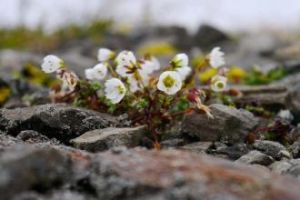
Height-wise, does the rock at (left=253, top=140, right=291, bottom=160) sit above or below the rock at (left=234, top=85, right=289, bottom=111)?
below

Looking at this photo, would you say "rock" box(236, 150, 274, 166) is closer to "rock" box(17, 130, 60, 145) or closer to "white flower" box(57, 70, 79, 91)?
"rock" box(17, 130, 60, 145)

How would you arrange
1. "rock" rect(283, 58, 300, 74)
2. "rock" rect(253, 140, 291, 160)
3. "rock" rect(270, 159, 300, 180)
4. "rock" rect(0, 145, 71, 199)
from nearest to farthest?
"rock" rect(0, 145, 71, 199) → "rock" rect(270, 159, 300, 180) → "rock" rect(253, 140, 291, 160) → "rock" rect(283, 58, 300, 74)

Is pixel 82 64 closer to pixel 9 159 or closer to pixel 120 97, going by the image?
pixel 120 97

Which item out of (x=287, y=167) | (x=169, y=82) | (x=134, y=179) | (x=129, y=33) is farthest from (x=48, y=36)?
(x=134, y=179)

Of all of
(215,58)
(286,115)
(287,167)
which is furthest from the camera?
(286,115)

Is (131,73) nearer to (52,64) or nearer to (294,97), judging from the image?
(52,64)

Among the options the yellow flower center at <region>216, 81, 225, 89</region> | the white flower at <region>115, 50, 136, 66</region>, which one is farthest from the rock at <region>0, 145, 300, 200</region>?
the yellow flower center at <region>216, 81, 225, 89</region>

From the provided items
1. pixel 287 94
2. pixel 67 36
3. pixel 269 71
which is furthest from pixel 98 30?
pixel 287 94
